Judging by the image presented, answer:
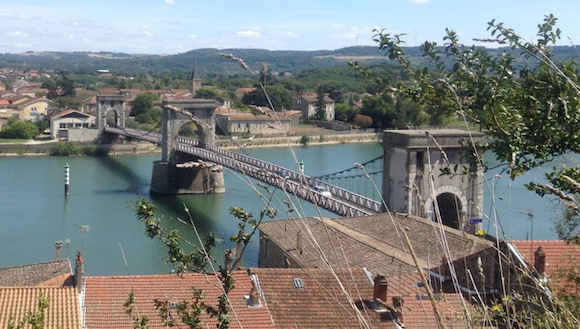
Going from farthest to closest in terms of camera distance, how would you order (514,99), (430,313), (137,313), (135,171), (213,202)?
(135,171) → (213,202) → (137,313) → (430,313) → (514,99)

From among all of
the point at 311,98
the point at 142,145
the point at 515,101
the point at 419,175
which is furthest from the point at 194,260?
the point at 311,98

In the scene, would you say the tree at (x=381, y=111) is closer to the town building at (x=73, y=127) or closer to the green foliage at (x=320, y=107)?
the green foliage at (x=320, y=107)

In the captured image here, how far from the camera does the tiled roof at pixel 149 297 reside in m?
5.42

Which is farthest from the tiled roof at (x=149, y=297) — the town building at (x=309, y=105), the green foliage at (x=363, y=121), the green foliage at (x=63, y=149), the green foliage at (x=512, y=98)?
the town building at (x=309, y=105)

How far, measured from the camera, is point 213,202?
20.2 meters

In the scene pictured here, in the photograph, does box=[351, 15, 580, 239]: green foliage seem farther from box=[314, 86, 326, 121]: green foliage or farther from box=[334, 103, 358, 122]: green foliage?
box=[314, 86, 326, 121]: green foliage

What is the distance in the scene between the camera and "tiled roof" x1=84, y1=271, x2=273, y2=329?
17.8 feet

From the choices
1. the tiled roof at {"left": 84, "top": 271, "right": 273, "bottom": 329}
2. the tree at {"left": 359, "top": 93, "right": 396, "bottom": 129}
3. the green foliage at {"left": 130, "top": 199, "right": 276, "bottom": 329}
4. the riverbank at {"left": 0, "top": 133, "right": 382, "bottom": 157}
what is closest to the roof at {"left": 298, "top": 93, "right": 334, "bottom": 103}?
the tree at {"left": 359, "top": 93, "right": 396, "bottom": 129}

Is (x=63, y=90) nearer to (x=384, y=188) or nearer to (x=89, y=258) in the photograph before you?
(x=89, y=258)

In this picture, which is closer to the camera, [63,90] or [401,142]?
[401,142]

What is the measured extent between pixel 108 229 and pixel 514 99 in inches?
535

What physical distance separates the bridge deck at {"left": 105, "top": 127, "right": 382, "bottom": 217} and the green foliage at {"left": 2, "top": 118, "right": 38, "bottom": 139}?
119 inches

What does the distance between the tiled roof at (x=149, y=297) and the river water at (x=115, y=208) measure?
5.58ft

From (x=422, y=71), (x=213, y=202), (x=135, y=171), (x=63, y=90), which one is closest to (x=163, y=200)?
(x=213, y=202)
